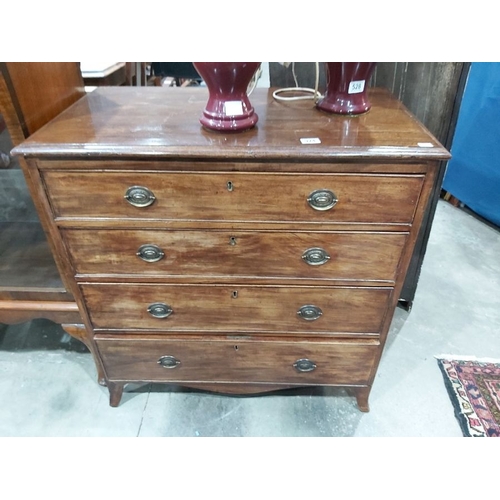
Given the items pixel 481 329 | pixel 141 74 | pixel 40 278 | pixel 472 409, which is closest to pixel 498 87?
pixel 481 329

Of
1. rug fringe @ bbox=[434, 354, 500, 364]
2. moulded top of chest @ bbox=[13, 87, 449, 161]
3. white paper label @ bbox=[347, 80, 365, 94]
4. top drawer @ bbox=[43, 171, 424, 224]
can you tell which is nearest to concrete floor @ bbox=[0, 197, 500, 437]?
rug fringe @ bbox=[434, 354, 500, 364]

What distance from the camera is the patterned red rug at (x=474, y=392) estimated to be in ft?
4.32

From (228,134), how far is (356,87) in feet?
1.19

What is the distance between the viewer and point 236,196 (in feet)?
2.91

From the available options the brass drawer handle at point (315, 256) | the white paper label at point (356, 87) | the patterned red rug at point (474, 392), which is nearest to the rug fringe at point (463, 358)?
the patterned red rug at point (474, 392)

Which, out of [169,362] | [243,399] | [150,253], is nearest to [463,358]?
[243,399]

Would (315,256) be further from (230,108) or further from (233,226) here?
(230,108)

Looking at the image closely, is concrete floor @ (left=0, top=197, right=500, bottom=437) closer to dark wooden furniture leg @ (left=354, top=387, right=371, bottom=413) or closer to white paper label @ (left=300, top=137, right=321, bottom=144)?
dark wooden furniture leg @ (left=354, top=387, right=371, bottom=413)

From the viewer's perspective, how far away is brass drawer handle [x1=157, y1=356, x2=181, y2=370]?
1231 mm

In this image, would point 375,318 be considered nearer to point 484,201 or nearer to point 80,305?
point 80,305

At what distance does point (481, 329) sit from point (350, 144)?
1.30m

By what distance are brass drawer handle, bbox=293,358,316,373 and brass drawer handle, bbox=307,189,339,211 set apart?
557 mm

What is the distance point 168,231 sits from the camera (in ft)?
3.12

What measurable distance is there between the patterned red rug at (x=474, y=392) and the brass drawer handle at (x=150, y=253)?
1196 mm
